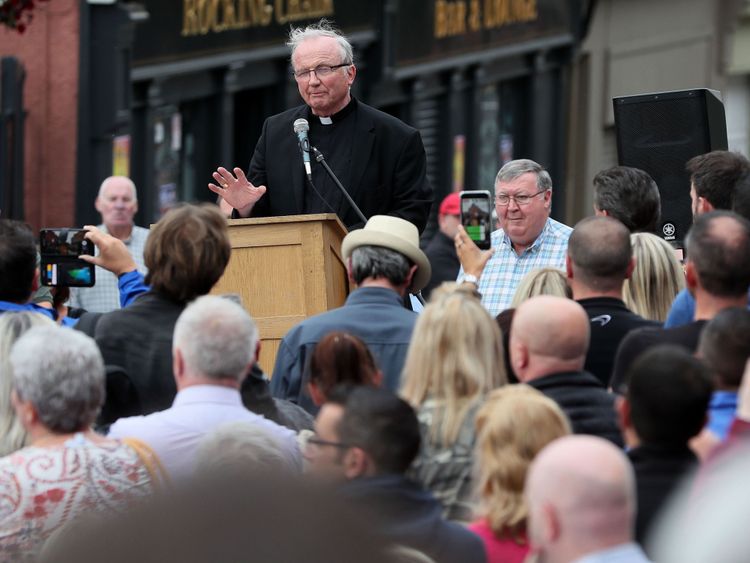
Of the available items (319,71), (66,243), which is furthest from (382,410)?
(319,71)

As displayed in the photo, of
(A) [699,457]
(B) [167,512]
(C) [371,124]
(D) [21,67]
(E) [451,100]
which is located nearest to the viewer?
(B) [167,512]

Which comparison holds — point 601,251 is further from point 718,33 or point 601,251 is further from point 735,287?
point 718,33

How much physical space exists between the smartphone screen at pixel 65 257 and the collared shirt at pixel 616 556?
3.57m

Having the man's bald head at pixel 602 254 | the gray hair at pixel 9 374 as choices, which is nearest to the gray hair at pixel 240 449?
the gray hair at pixel 9 374

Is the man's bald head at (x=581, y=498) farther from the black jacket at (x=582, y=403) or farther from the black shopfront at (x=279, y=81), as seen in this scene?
the black shopfront at (x=279, y=81)

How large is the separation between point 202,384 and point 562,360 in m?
1.04

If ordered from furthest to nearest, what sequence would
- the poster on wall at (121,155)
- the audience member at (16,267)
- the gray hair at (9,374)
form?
the poster on wall at (121,155)
the audience member at (16,267)
the gray hair at (9,374)

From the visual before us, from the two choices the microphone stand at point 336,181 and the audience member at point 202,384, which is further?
the microphone stand at point 336,181

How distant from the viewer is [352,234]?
6.61m

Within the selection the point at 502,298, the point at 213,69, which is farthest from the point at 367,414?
the point at 213,69

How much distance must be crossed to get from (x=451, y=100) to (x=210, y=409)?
1608 centimetres

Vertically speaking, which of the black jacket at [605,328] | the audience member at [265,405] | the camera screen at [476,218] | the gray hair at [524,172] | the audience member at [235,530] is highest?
the gray hair at [524,172]

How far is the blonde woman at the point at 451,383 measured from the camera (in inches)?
199

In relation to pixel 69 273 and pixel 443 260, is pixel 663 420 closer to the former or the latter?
pixel 69 273
